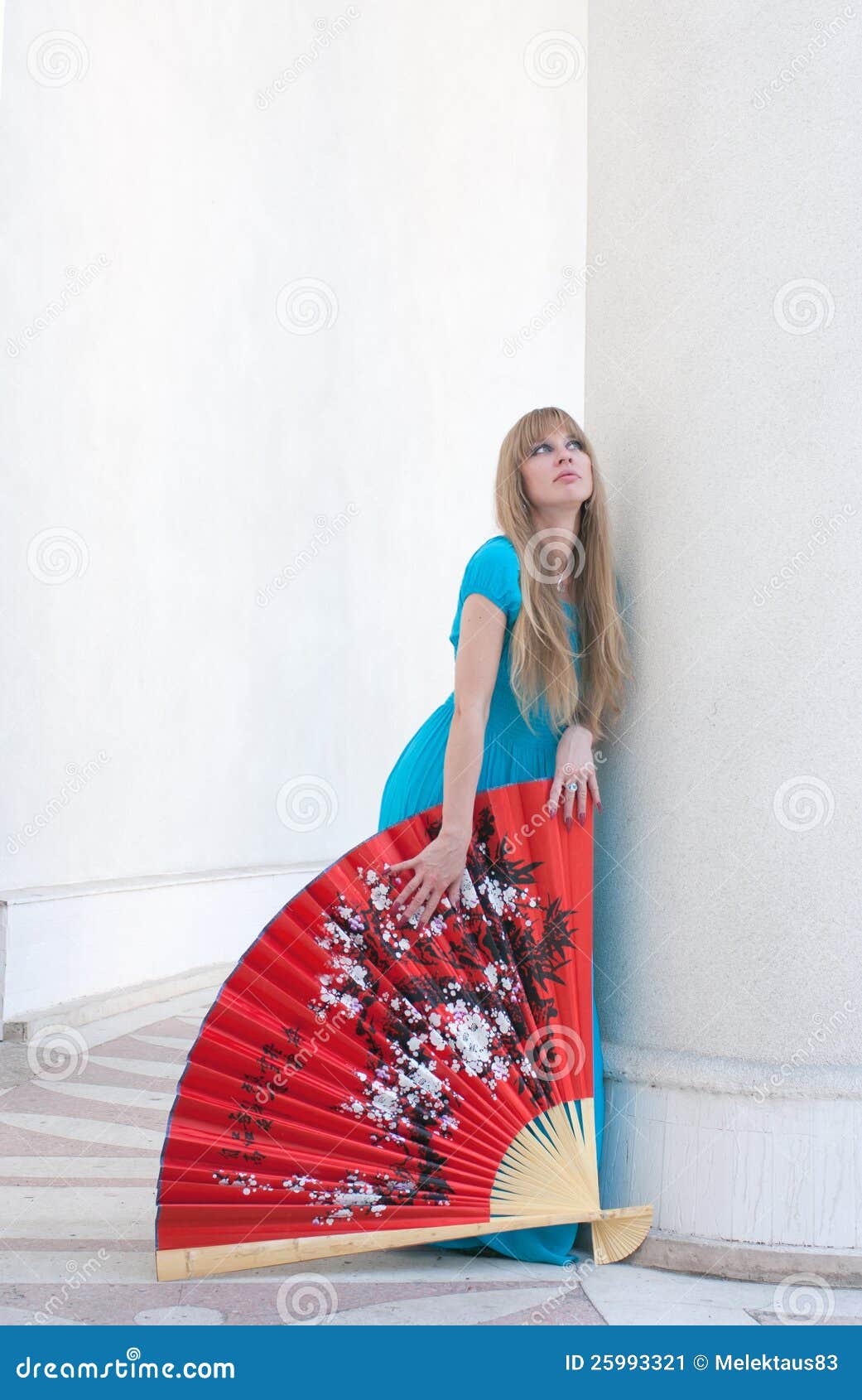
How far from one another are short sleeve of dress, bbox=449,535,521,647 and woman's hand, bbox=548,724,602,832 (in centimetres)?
24

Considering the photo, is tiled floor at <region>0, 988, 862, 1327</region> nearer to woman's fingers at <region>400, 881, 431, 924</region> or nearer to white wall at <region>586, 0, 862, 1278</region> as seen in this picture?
white wall at <region>586, 0, 862, 1278</region>

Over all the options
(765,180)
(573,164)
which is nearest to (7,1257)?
(765,180)

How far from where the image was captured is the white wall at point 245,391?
4691mm

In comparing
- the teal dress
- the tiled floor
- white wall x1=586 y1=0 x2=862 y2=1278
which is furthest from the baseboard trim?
white wall x1=586 y1=0 x2=862 y2=1278

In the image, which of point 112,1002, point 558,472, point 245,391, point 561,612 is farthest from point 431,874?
point 245,391

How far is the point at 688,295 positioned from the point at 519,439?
1.33 feet

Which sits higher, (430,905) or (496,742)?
(496,742)

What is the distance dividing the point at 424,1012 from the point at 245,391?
441 centimetres

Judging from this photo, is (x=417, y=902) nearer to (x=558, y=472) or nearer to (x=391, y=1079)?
(x=391, y=1079)

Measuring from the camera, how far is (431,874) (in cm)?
227

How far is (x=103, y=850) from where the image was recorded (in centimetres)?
502

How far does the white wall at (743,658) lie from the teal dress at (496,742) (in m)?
0.13

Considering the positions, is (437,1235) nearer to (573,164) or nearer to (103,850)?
(103,850)

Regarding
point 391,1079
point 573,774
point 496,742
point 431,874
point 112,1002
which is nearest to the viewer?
point 391,1079
